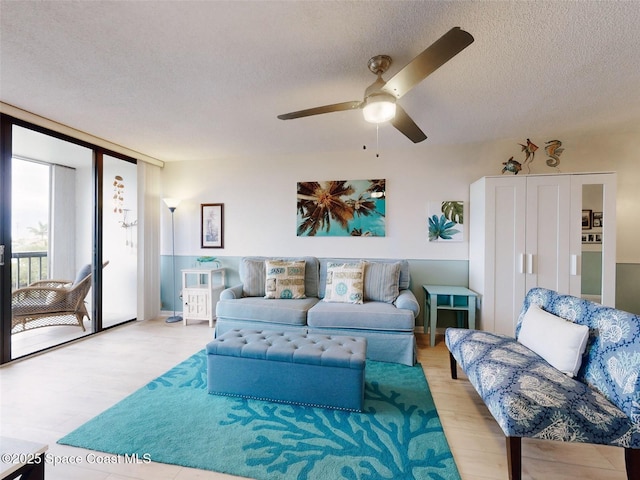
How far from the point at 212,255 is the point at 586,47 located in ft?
14.2

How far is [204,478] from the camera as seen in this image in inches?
53.2

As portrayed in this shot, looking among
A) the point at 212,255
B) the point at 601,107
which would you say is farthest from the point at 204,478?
the point at 601,107

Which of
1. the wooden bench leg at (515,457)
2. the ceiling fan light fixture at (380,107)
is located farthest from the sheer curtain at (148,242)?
the wooden bench leg at (515,457)

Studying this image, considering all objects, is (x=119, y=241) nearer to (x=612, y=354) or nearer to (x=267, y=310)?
(x=267, y=310)

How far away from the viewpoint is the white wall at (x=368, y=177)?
307 centimetres

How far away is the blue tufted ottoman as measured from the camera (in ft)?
6.03

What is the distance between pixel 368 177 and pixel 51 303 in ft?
13.2

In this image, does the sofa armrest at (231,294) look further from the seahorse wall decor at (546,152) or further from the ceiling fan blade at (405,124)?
the seahorse wall decor at (546,152)

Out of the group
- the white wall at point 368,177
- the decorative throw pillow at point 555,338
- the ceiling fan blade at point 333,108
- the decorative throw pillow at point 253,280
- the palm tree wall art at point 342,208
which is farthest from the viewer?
the palm tree wall art at point 342,208

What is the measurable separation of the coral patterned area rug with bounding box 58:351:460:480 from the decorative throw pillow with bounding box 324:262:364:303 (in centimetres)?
104

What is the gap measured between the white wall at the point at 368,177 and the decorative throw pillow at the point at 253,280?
1.62ft

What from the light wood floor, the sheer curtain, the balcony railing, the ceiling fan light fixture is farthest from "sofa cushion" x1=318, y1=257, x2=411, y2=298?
the balcony railing

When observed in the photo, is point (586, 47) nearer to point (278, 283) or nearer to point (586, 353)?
point (586, 353)

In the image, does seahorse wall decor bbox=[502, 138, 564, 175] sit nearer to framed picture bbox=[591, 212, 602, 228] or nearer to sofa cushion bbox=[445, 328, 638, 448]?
framed picture bbox=[591, 212, 602, 228]
